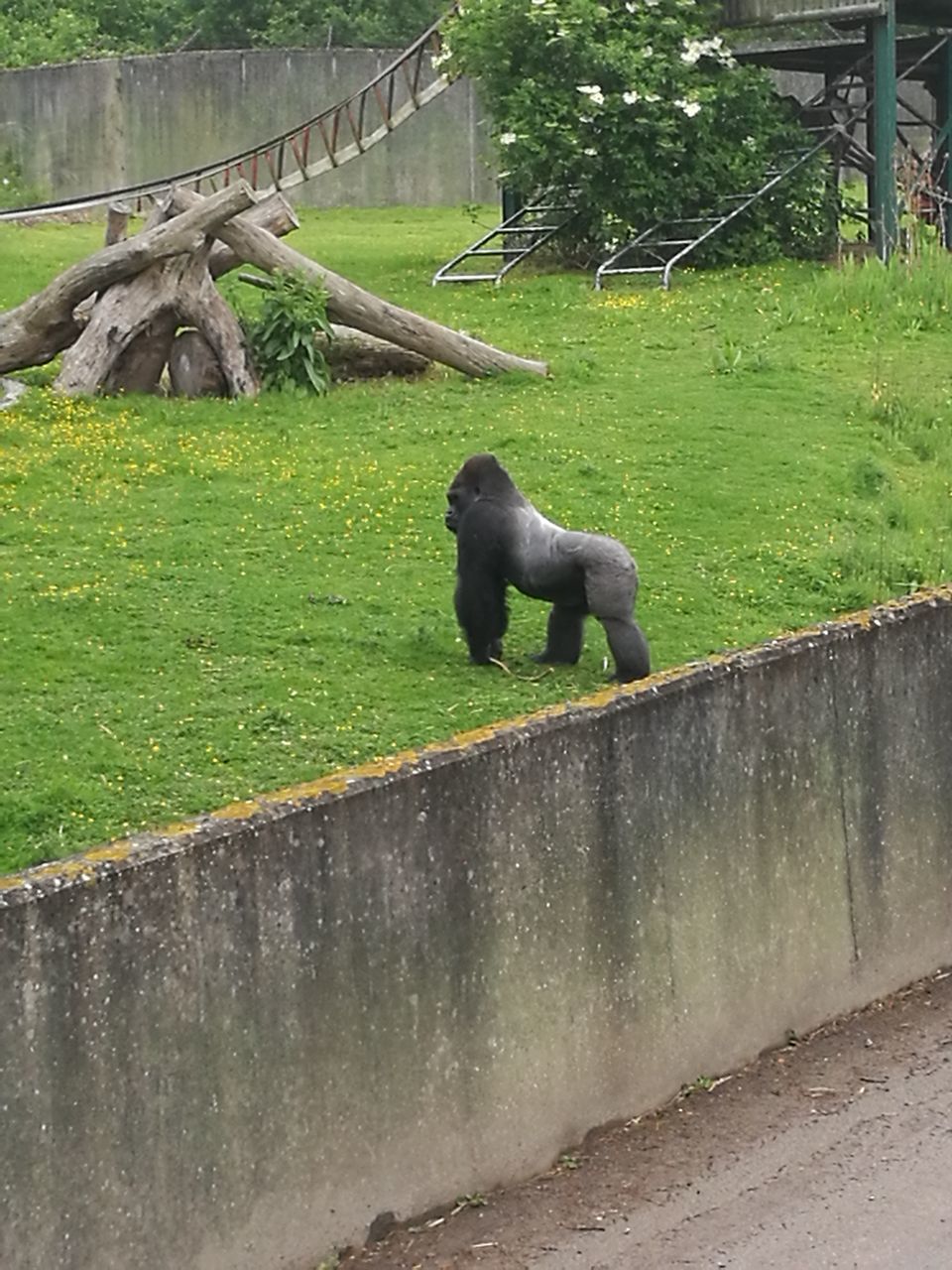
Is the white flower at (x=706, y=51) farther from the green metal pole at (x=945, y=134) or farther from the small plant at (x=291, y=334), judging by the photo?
the small plant at (x=291, y=334)

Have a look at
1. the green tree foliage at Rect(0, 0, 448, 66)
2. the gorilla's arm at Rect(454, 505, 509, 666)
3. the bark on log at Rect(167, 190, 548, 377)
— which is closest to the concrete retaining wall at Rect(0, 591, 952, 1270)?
the gorilla's arm at Rect(454, 505, 509, 666)

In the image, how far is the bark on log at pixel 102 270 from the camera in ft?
42.7

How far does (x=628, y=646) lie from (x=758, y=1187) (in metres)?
2.36

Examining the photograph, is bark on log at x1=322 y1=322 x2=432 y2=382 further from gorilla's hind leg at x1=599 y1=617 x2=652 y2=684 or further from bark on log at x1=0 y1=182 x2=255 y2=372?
gorilla's hind leg at x1=599 y1=617 x2=652 y2=684

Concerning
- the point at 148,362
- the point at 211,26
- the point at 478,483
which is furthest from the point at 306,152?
the point at 478,483

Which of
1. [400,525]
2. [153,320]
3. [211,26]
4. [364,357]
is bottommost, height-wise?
[400,525]

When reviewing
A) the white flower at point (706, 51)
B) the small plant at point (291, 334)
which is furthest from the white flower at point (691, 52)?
the small plant at point (291, 334)

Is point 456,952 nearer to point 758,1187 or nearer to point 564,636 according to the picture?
point 758,1187

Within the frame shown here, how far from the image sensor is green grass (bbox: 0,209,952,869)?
6875 mm

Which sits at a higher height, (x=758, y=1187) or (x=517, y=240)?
(x=517, y=240)

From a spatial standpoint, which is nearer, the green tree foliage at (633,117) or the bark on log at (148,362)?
the bark on log at (148,362)

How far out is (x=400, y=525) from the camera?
10.0m

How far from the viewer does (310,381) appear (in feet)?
43.4

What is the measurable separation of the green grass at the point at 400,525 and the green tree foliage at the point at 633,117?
2580 mm
